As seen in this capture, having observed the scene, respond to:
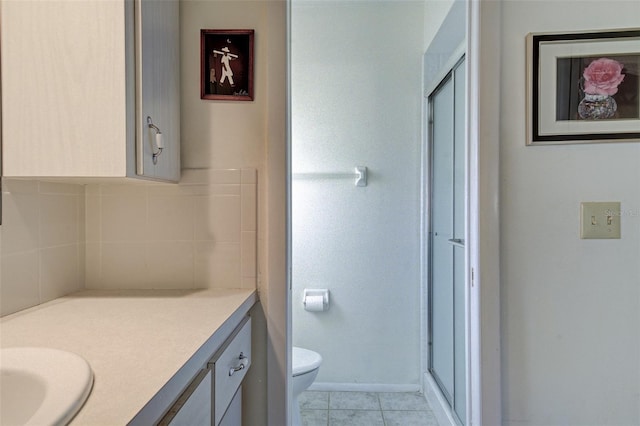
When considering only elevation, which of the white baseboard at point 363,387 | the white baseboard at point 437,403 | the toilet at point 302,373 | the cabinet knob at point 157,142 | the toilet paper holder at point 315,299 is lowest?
the white baseboard at point 363,387

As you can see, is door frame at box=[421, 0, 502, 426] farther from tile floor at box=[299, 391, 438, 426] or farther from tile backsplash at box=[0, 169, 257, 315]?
tile floor at box=[299, 391, 438, 426]

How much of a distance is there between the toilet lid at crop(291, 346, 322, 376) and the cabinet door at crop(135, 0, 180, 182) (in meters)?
1.07

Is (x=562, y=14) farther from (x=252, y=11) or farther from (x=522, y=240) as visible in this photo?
(x=252, y=11)

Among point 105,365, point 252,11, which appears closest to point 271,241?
point 105,365

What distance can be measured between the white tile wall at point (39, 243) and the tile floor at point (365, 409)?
147 cm

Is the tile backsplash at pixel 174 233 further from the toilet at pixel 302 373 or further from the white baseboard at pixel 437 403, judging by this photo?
the white baseboard at pixel 437 403

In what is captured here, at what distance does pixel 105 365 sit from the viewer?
0.58m

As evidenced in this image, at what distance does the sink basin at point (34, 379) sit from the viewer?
50cm

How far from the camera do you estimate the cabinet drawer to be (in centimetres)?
81

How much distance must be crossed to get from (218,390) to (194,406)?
6.1 inches

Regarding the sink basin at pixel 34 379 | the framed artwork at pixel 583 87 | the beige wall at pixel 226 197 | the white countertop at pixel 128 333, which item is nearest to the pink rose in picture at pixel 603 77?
the framed artwork at pixel 583 87

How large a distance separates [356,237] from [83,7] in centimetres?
173

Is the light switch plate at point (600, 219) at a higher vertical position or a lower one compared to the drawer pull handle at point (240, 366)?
higher

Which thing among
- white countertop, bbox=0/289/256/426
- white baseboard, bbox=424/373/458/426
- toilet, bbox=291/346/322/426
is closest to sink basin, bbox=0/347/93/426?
white countertop, bbox=0/289/256/426
